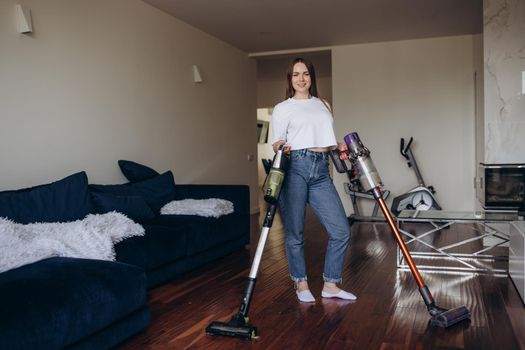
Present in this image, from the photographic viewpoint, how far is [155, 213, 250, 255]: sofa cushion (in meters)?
3.64

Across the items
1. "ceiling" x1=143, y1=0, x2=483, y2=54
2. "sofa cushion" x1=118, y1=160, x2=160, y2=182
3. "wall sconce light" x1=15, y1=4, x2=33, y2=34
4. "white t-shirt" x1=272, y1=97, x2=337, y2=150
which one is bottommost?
"sofa cushion" x1=118, y1=160, x2=160, y2=182

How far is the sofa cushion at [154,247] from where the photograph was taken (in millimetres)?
2932

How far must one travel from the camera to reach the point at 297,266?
2863 millimetres

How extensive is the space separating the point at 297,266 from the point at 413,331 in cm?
74

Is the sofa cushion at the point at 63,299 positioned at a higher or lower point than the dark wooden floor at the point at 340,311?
higher

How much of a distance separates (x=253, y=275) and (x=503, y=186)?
3.07 m

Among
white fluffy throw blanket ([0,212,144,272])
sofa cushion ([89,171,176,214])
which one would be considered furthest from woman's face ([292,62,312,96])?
sofa cushion ([89,171,176,214])

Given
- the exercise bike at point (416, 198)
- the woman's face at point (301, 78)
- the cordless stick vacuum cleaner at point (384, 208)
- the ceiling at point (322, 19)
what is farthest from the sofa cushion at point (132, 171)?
the exercise bike at point (416, 198)

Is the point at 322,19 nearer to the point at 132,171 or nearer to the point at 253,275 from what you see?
the point at 132,171

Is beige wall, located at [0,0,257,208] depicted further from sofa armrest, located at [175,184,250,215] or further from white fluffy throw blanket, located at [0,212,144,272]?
white fluffy throw blanket, located at [0,212,144,272]

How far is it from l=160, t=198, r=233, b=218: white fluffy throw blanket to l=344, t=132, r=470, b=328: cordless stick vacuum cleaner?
1.70 metres

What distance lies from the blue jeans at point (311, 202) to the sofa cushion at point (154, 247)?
2.87 feet

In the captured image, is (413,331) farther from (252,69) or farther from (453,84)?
(252,69)

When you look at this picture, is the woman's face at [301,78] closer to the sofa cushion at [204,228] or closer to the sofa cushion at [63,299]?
the sofa cushion at [63,299]
